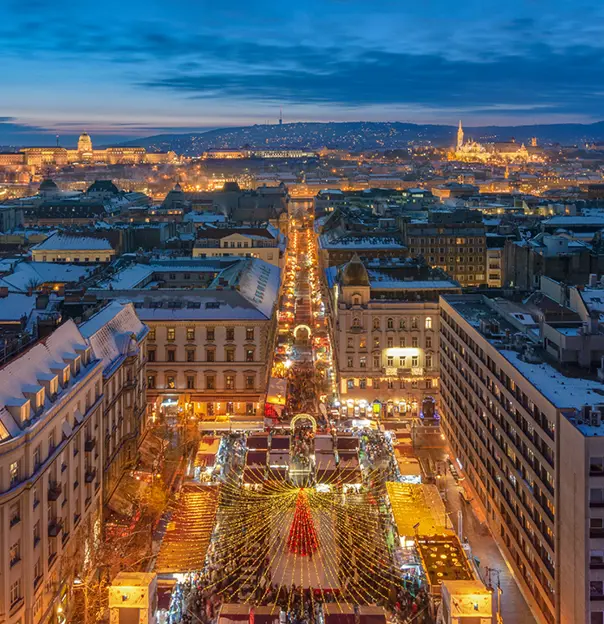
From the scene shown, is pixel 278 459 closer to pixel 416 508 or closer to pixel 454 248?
pixel 416 508

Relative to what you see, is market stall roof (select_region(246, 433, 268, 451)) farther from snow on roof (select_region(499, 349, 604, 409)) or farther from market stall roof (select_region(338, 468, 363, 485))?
snow on roof (select_region(499, 349, 604, 409))

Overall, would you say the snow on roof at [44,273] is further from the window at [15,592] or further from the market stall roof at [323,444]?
the window at [15,592]

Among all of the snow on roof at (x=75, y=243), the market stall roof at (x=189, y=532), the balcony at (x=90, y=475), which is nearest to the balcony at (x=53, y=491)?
the balcony at (x=90, y=475)

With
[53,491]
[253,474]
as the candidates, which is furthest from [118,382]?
[53,491]

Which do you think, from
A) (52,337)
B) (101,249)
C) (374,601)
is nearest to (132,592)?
(374,601)

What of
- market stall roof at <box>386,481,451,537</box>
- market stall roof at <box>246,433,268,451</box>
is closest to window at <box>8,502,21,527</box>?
market stall roof at <box>386,481,451,537</box>

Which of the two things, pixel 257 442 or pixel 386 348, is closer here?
pixel 257 442
